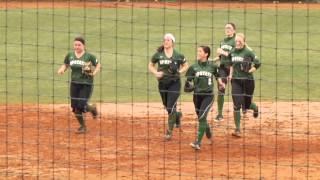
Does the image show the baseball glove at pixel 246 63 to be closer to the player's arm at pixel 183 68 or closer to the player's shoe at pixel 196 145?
the player's arm at pixel 183 68

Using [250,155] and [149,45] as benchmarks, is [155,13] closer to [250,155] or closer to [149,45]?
[149,45]

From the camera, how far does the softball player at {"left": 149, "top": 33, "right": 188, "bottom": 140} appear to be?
14336 millimetres

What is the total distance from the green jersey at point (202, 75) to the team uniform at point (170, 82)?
457mm

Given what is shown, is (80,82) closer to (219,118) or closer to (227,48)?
(227,48)

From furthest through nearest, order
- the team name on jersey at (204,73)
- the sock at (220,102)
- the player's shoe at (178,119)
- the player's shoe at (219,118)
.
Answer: the player's shoe at (219,118) < the sock at (220,102) < the player's shoe at (178,119) < the team name on jersey at (204,73)

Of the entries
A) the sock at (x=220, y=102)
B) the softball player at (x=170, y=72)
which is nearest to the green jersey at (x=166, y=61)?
the softball player at (x=170, y=72)

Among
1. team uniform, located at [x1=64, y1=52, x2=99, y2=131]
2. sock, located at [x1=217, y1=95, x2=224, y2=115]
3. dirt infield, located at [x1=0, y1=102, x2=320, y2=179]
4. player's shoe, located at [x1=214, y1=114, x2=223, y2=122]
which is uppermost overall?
team uniform, located at [x1=64, y1=52, x2=99, y2=131]

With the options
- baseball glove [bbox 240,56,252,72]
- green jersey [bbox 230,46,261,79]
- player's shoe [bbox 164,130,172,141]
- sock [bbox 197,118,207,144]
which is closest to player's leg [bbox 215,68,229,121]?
green jersey [bbox 230,46,261,79]

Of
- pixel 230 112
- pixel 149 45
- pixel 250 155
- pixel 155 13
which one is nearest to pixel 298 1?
pixel 155 13

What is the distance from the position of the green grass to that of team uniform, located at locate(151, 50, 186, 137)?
1.20 metres

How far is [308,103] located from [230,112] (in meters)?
1.63

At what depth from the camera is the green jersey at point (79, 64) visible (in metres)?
14.8

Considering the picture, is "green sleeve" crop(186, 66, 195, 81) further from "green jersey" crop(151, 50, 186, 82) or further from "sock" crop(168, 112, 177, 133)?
"sock" crop(168, 112, 177, 133)

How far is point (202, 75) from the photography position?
13883mm
